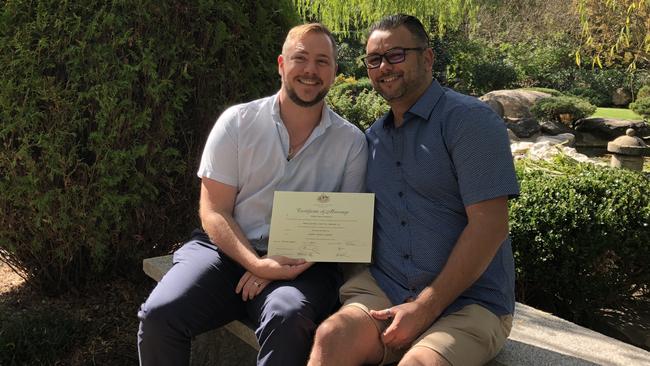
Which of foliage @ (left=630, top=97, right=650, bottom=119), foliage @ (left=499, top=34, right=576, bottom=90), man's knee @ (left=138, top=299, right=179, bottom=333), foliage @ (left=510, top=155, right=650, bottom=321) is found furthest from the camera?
foliage @ (left=499, top=34, right=576, bottom=90)

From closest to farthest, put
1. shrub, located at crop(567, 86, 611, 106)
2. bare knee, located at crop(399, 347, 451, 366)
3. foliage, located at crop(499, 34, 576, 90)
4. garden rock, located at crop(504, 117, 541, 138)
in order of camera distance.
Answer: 1. bare knee, located at crop(399, 347, 451, 366)
2. garden rock, located at crop(504, 117, 541, 138)
3. shrub, located at crop(567, 86, 611, 106)
4. foliage, located at crop(499, 34, 576, 90)

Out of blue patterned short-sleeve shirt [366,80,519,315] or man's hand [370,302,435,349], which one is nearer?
man's hand [370,302,435,349]

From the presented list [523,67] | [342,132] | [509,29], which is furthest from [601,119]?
[342,132]

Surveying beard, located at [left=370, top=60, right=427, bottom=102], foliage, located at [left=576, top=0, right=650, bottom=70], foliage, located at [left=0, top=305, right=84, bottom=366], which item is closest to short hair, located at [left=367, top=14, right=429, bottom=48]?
beard, located at [left=370, top=60, right=427, bottom=102]

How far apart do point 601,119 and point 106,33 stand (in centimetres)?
1418

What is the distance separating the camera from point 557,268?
3.82 m

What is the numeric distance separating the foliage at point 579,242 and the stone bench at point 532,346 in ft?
2.50

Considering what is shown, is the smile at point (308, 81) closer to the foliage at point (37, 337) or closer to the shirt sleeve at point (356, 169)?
the shirt sleeve at point (356, 169)

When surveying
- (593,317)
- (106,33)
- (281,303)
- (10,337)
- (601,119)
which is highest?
(106,33)

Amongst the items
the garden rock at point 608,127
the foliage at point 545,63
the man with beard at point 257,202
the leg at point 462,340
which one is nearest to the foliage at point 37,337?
the man with beard at point 257,202

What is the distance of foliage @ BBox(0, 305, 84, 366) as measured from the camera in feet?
10.6

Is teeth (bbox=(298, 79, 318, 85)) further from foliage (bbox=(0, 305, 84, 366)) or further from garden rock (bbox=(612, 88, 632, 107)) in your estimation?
garden rock (bbox=(612, 88, 632, 107))

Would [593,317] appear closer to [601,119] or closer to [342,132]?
[342,132]

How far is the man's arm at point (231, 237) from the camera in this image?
98.3 inches
